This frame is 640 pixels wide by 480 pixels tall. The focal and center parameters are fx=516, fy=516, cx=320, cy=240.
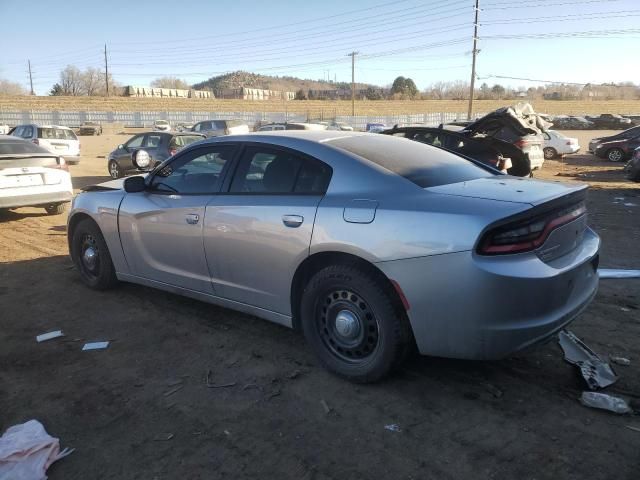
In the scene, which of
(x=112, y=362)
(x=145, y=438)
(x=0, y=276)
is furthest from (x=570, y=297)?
(x=0, y=276)

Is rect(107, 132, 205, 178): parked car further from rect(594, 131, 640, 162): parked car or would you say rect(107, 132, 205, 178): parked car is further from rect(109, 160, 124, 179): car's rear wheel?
rect(594, 131, 640, 162): parked car

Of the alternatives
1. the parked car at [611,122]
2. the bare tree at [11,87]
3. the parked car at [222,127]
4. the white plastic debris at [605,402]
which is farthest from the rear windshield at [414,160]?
the bare tree at [11,87]

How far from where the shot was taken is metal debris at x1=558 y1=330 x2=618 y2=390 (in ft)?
10.5

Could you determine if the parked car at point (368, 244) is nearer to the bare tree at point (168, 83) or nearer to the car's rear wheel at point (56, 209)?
the car's rear wheel at point (56, 209)

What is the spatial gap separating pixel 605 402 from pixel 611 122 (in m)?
54.1

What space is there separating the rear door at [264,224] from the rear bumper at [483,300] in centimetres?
73

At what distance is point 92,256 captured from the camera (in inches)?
205

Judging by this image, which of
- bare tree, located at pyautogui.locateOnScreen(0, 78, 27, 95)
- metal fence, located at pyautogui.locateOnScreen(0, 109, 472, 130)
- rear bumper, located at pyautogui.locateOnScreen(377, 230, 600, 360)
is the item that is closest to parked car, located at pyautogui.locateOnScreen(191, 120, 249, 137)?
rear bumper, located at pyautogui.locateOnScreen(377, 230, 600, 360)

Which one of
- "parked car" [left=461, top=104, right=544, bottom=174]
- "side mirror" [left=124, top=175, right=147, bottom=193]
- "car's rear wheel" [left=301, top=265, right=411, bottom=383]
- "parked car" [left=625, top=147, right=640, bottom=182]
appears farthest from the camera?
"parked car" [left=625, top=147, right=640, bottom=182]

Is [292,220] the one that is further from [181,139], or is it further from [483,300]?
[181,139]

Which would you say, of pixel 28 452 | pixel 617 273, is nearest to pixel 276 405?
pixel 28 452

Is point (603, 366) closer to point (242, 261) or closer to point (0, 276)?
point (242, 261)

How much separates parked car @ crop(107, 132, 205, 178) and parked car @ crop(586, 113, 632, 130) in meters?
45.7

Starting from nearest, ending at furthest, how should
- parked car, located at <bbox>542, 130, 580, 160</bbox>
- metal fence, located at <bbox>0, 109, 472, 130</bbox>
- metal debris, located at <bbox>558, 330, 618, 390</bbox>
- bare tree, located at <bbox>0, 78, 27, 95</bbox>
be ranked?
metal debris, located at <bbox>558, 330, 618, 390</bbox>
parked car, located at <bbox>542, 130, 580, 160</bbox>
metal fence, located at <bbox>0, 109, 472, 130</bbox>
bare tree, located at <bbox>0, 78, 27, 95</bbox>
